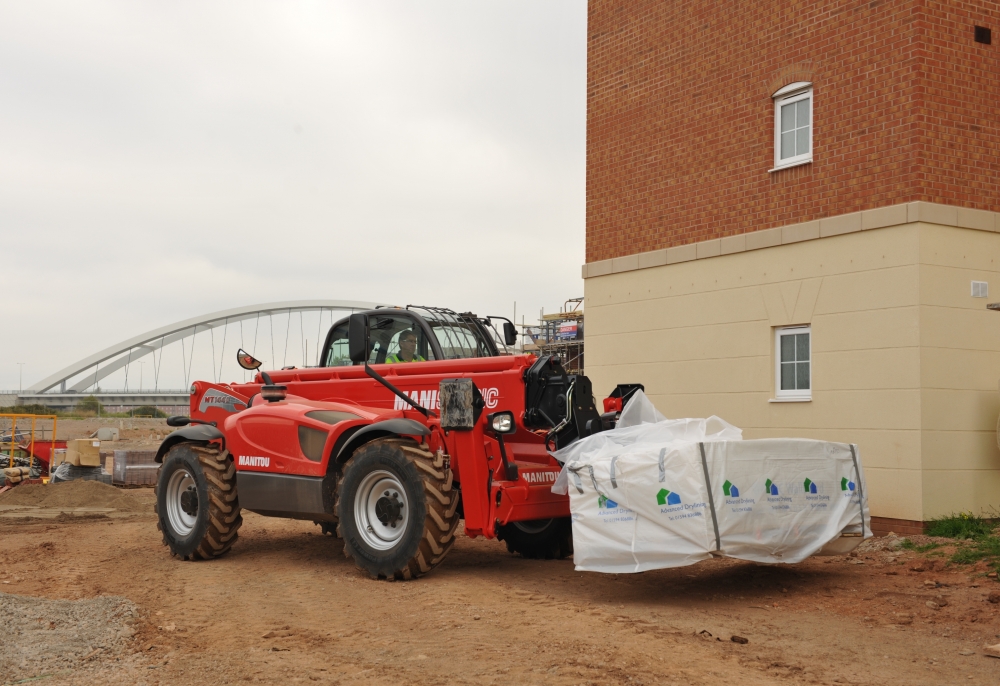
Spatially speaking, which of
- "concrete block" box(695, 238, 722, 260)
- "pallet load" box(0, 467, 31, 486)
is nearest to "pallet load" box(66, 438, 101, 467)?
"pallet load" box(0, 467, 31, 486)

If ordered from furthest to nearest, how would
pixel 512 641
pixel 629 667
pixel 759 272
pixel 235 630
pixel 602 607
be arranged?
pixel 759 272
pixel 602 607
pixel 235 630
pixel 512 641
pixel 629 667

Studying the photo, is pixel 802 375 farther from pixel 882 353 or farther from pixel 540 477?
pixel 540 477

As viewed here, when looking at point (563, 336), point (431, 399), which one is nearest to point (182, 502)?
point (431, 399)

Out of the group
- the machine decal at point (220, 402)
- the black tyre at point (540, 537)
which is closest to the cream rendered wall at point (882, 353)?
the black tyre at point (540, 537)

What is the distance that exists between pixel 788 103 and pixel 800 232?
1900 millimetres

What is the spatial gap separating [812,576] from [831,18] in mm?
7451

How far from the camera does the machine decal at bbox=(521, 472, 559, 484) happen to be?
927 centimetres

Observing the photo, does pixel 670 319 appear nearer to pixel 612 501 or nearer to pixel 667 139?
pixel 667 139

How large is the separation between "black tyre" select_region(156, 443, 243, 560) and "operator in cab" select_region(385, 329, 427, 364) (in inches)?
82.7

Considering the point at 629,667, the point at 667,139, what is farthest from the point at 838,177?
the point at 629,667

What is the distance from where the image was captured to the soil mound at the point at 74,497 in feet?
58.2

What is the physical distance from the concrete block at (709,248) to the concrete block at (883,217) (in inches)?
93.5

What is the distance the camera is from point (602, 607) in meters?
8.08

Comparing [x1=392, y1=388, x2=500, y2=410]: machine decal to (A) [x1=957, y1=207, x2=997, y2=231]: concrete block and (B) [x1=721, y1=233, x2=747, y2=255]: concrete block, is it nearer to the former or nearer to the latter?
(B) [x1=721, y1=233, x2=747, y2=255]: concrete block
